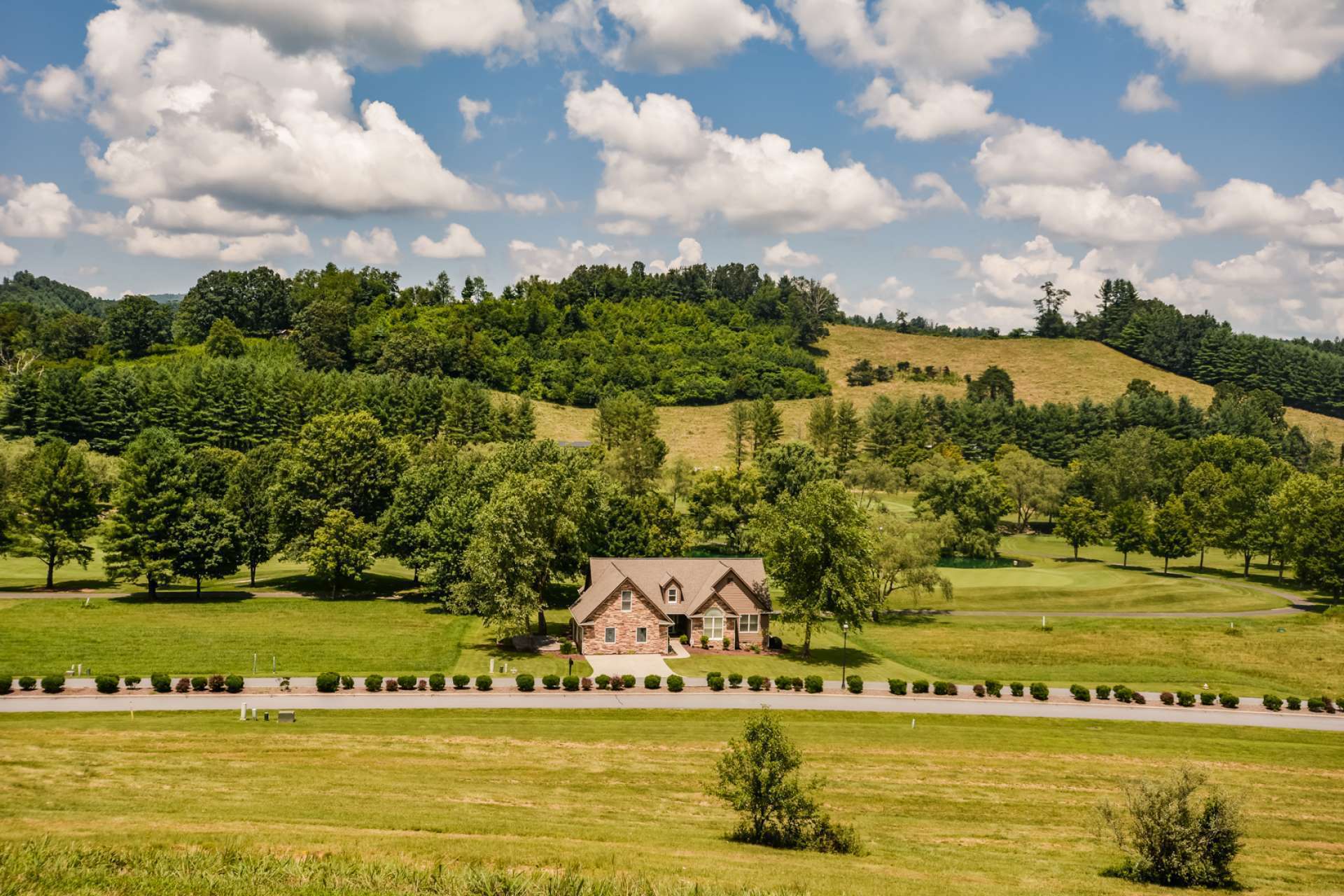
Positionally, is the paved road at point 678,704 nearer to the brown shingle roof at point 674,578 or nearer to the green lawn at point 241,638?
the green lawn at point 241,638

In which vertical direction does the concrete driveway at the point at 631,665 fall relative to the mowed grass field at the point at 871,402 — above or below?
below

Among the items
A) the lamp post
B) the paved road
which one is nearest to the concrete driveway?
the paved road

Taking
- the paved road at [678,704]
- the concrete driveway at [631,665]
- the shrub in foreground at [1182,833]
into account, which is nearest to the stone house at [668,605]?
the concrete driveway at [631,665]

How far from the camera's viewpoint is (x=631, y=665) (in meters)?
56.4

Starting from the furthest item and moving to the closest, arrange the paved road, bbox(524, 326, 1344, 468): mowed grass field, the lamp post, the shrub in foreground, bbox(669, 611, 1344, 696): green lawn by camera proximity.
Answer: bbox(524, 326, 1344, 468): mowed grass field
bbox(669, 611, 1344, 696): green lawn
the lamp post
the paved road
the shrub in foreground

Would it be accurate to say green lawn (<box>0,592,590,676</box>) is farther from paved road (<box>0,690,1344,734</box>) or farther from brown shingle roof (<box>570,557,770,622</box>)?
brown shingle roof (<box>570,557,770,622</box>)

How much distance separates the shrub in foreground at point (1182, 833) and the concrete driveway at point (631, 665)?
3009 cm

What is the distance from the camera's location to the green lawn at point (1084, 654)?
57.5 m

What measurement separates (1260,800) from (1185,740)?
8.26 meters

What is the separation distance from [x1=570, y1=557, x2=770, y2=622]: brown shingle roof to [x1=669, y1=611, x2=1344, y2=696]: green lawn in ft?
15.9

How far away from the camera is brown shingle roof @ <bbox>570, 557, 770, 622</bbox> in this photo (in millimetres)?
62500

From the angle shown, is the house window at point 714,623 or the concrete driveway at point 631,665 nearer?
the concrete driveway at point 631,665

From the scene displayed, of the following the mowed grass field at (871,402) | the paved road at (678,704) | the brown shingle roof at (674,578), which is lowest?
the paved road at (678,704)

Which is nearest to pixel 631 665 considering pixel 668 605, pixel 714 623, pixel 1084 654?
pixel 668 605
